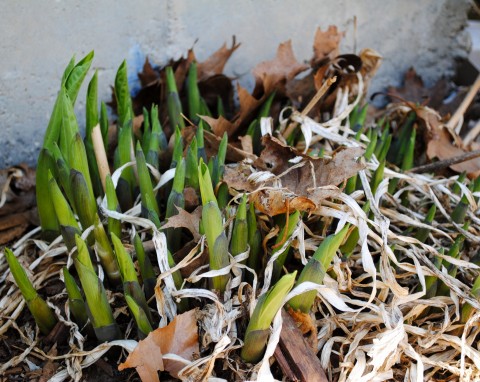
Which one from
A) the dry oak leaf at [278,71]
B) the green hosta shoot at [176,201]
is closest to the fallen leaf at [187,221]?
the green hosta shoot at [176,201]

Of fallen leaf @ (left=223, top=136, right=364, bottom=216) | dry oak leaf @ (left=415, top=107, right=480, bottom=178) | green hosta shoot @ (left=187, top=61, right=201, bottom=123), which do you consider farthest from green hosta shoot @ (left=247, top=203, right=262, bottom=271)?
dry oak leaf @ (left=415, top=107, right=480, bottom=178)

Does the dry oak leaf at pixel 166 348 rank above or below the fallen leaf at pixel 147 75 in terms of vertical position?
below

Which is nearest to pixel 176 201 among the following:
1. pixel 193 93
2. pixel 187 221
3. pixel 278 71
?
pixel 187 221

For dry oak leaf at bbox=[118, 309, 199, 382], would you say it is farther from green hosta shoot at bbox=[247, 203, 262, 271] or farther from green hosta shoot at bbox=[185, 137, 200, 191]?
green hosta shoot at bbox=[185, 137, 200, 191]

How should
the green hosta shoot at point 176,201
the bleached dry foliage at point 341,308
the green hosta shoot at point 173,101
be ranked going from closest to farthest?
the bleached dry foliage at point 341,308 < the green hosta shoot at point 176,201 < the green hosta shoot at point 173,101

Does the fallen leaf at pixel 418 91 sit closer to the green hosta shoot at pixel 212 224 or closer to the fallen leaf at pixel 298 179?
the fallen leaf at pixel 298 179

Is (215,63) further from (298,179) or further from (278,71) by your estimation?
(298,179)
